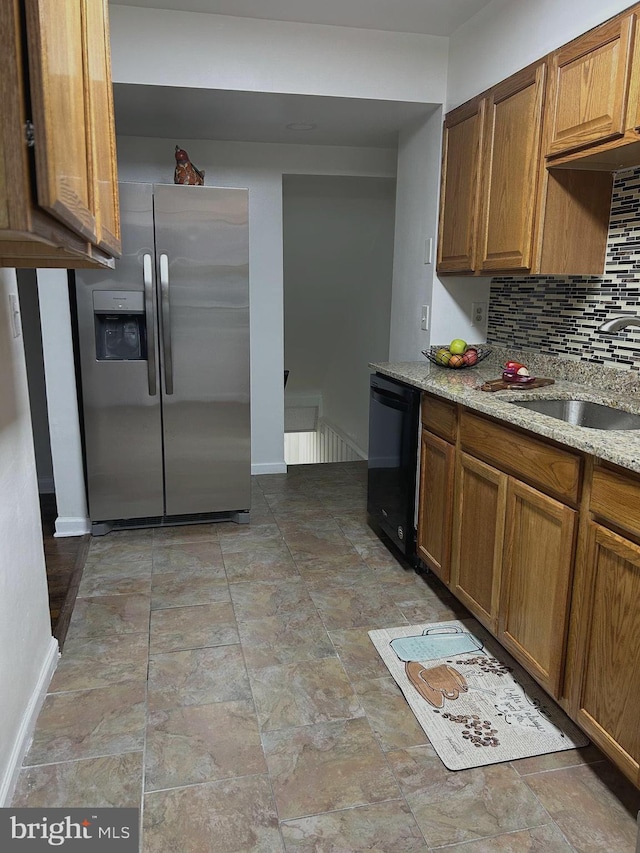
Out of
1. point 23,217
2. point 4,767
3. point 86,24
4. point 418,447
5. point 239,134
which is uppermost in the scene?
point 239,134

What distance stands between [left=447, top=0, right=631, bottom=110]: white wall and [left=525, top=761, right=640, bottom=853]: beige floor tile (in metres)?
2.36

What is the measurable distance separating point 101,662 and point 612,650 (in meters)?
1.69

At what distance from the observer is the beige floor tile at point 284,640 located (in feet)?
7.50

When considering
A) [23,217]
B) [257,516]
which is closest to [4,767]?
[23,217]

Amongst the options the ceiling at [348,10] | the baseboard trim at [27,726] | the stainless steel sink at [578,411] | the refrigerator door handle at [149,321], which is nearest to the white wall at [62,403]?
the refrigerator door handle at [149,321]

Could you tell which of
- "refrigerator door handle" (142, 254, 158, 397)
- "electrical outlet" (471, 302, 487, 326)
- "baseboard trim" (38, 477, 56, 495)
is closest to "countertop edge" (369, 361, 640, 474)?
"electrical outlet" (471, 302, 487, 326)

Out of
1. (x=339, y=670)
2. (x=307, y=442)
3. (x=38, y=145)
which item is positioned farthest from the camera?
(x=307, y=442)

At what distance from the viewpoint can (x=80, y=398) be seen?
3.35m

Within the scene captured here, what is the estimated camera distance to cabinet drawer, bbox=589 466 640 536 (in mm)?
1497

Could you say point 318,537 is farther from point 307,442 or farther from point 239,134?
point 307,442

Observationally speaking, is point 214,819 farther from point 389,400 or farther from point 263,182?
point 263,182

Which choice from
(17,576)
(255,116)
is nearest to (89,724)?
(17,576)

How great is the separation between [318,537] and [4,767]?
1.99m

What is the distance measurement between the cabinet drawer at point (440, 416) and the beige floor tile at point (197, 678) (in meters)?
1.18
